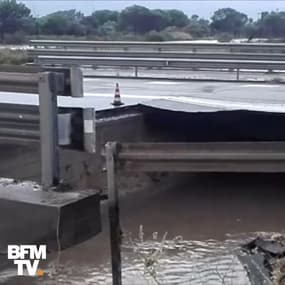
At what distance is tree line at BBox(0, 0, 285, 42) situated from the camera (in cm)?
4659

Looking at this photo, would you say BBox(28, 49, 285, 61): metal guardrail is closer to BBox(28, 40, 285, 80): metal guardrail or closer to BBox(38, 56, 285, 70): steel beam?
BBox(28, 40, 285, 80): metal guardrail

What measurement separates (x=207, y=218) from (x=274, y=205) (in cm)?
113

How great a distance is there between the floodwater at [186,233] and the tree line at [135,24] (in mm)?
30362

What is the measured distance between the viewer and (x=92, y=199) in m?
5.59

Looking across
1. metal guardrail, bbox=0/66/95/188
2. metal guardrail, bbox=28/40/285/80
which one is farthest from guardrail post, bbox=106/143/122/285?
metal guardrail, bbox=28/40/285/80

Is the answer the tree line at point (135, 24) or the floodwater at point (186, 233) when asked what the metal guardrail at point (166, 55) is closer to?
the floodwater at point (186, 233)

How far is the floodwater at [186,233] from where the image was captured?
254 inches

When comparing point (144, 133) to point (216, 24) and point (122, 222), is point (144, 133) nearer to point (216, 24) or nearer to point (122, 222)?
point (122, 222)

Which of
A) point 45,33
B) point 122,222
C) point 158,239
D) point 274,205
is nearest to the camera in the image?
point 158,239

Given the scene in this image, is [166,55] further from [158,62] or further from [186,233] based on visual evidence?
[186,233]

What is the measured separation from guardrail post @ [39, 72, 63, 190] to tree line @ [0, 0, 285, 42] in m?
35.3

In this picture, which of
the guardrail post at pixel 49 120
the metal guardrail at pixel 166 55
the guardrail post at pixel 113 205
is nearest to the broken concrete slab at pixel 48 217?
the guardrail post at pixel 49 120

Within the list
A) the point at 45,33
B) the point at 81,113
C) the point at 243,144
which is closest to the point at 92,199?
the point at 81,113

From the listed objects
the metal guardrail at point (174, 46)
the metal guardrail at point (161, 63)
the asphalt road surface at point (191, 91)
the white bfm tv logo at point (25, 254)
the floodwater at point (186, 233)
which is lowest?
the floodwater at point (186, 233)
